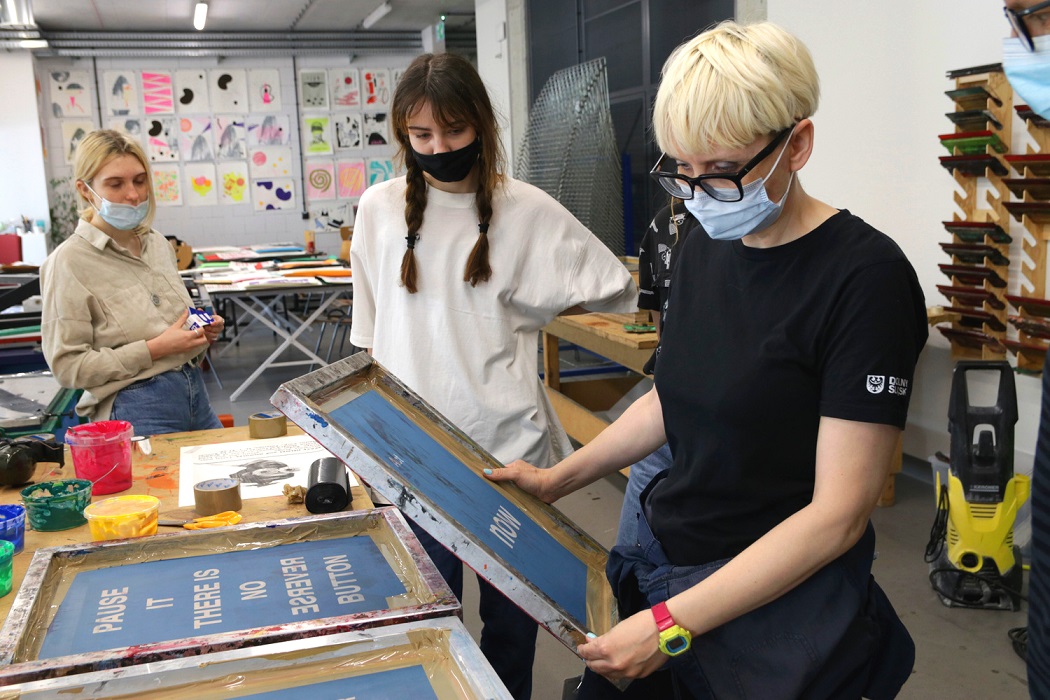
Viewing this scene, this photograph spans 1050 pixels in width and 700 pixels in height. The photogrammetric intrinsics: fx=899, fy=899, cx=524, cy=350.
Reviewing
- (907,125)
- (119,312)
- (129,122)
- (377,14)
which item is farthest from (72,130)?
(907,125)

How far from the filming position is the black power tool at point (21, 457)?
1.92 m

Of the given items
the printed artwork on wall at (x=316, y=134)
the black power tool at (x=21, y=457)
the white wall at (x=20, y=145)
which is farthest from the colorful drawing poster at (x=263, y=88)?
the black power tool at (x=21, y=457)

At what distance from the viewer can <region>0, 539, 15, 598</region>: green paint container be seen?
141 cm

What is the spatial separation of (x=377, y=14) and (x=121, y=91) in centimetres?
375

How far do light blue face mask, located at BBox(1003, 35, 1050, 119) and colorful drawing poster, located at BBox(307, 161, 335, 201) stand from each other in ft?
40.4

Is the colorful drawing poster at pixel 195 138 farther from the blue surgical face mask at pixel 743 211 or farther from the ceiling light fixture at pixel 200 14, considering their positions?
the blue surgical face mask at pixel 743 211

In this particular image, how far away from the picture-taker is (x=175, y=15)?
10.8 metres

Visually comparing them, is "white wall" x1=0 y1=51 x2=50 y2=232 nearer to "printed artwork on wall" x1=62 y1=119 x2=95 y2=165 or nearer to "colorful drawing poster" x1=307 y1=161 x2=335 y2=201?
"printed artwork on wall" x1=62 y1=119 x2=95 y2=165

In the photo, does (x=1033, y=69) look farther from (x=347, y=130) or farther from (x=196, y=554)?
(x=347, y=130)

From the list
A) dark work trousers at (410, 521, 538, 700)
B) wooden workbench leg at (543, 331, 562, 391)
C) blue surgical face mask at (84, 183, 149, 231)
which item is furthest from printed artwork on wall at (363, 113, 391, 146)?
dark work trousers at (410, 521, 538, 700)

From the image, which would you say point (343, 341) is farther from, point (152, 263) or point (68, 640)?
point (68, 640)

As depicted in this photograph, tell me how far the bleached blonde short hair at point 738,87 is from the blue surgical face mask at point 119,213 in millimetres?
1990

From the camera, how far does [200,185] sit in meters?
12.4

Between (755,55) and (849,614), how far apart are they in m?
0.68
